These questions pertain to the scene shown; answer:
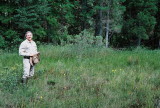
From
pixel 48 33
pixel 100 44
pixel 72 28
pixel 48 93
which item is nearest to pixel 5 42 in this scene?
pixel 48 33

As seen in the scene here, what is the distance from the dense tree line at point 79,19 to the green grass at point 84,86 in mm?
9714

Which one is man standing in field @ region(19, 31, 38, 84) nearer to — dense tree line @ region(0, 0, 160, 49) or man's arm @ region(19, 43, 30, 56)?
man's arm @ region(19, 43, 30, 56)

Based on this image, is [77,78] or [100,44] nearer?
[77,78]

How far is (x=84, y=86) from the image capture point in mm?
7762

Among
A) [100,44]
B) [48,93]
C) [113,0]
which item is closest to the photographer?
[48,93]

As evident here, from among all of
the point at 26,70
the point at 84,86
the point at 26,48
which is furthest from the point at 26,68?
the point at 84,86

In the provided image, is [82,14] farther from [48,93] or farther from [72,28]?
[48,93]

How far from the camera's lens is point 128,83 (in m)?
7.99

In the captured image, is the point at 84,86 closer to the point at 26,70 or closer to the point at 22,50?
the point at 26,70

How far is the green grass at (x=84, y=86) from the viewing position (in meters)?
6.23

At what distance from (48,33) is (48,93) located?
17387 millimetres

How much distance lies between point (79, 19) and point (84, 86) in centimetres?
2083

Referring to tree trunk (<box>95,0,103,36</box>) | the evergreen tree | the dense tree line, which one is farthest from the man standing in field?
the evergreen tree

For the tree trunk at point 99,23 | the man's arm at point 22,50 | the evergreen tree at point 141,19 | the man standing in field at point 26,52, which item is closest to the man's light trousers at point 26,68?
Result: the man standing in field at point 26,52
